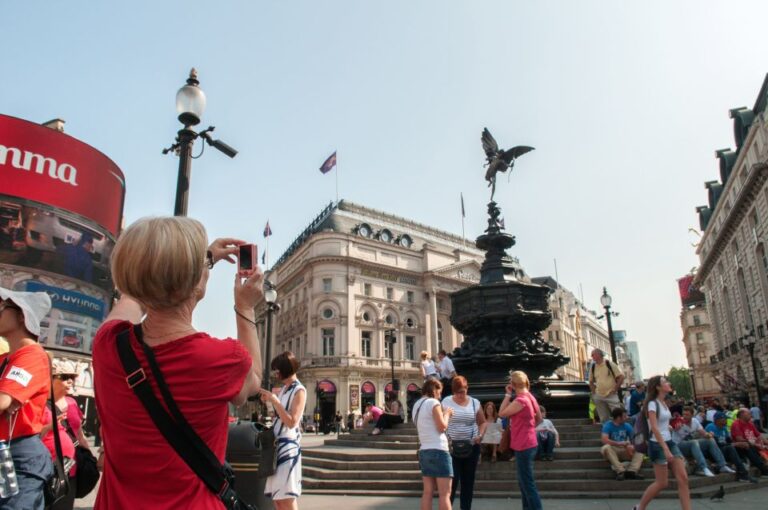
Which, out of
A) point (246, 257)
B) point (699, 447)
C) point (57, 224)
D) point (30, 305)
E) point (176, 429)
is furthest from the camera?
point (57, 224)

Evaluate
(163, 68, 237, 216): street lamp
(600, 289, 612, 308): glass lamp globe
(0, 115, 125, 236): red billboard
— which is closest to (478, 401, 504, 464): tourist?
(163, 68, 237, 216): street lamp

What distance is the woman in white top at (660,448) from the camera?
6.40 m

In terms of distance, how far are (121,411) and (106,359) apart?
0.20 meters

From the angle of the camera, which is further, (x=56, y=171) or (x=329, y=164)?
(x=329, y=164)

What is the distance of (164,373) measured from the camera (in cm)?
172

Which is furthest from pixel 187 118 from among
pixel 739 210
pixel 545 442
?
pixel 739 210

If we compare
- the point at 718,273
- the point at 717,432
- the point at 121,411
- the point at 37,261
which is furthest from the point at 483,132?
the point at 718,273

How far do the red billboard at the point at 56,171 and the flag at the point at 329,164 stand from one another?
18.1 m

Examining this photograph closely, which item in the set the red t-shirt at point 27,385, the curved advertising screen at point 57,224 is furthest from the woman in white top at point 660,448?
the curved advertising screen at point 57,224

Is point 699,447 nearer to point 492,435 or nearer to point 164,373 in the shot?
point 492,435

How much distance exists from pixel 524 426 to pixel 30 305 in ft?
18.5

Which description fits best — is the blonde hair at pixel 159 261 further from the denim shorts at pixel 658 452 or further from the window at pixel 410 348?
the window at pixel 410 348

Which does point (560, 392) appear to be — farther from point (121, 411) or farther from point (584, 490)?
point (121, 411)

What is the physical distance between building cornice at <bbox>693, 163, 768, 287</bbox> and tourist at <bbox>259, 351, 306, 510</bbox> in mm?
37581
